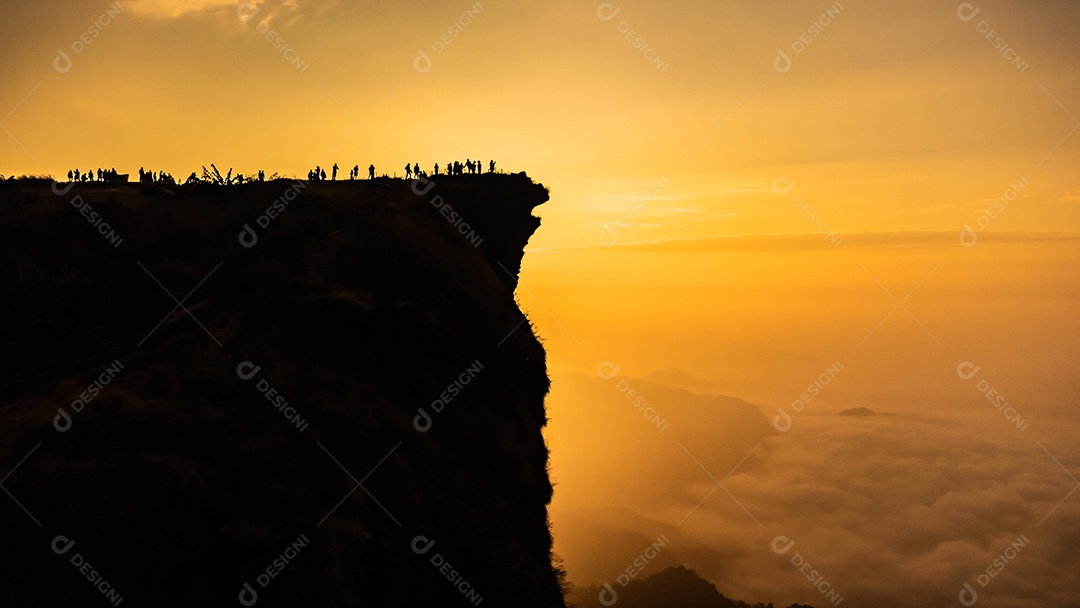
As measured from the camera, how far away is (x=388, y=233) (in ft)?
100

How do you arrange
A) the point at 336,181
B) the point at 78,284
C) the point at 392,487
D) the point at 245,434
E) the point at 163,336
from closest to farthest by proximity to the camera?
the point at 245,434 → the point at 392,487 → the point at 163,336 → the point at 78,284 → the point at 336,181

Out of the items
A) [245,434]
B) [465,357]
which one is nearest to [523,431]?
[465,357]

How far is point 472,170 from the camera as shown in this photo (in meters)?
40.2

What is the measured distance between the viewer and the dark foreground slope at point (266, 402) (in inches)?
625

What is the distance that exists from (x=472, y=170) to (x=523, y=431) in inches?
691

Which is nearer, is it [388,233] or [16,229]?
[16,229]

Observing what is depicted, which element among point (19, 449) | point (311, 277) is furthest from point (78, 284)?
point (19, 449)

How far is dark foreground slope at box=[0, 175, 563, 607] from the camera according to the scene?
52.1 ft

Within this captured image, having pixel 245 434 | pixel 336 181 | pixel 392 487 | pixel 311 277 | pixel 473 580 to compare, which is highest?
pixel 336 181

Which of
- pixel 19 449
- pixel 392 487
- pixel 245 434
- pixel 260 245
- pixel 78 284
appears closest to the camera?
pixel 19 449

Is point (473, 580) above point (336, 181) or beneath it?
beneath

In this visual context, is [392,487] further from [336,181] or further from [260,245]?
[336,181]

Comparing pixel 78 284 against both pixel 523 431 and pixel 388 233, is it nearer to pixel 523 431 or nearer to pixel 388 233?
pixel 388 233

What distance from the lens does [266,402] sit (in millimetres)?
20766
